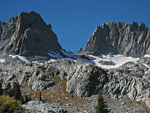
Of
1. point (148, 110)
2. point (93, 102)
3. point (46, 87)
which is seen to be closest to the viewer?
point (148, 110)

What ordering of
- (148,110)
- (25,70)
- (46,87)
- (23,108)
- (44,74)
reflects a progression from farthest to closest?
(25,70), (44,74), (46,87), (148,110), (23,108)

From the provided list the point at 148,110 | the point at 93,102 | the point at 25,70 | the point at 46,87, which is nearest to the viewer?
the point at 148,110

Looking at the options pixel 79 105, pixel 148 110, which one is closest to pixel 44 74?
pixel 79 105

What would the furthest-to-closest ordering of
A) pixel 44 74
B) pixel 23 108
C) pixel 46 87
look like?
pixel 44 74, pixel 46 87, pixel 23 108

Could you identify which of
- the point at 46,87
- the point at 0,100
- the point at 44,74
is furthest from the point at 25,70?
the point at 0,100

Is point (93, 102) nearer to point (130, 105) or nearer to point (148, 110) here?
point (130, 105)

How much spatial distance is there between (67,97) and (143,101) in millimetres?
26603

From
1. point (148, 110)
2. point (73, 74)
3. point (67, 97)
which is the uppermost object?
point (73, 74)

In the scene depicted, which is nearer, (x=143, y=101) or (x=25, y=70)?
(x=143, y=101)

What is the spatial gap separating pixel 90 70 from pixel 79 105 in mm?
21519

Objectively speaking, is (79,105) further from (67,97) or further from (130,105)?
(130,105)

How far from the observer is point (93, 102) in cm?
7938

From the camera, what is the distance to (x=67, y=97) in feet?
273

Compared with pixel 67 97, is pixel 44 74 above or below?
above
